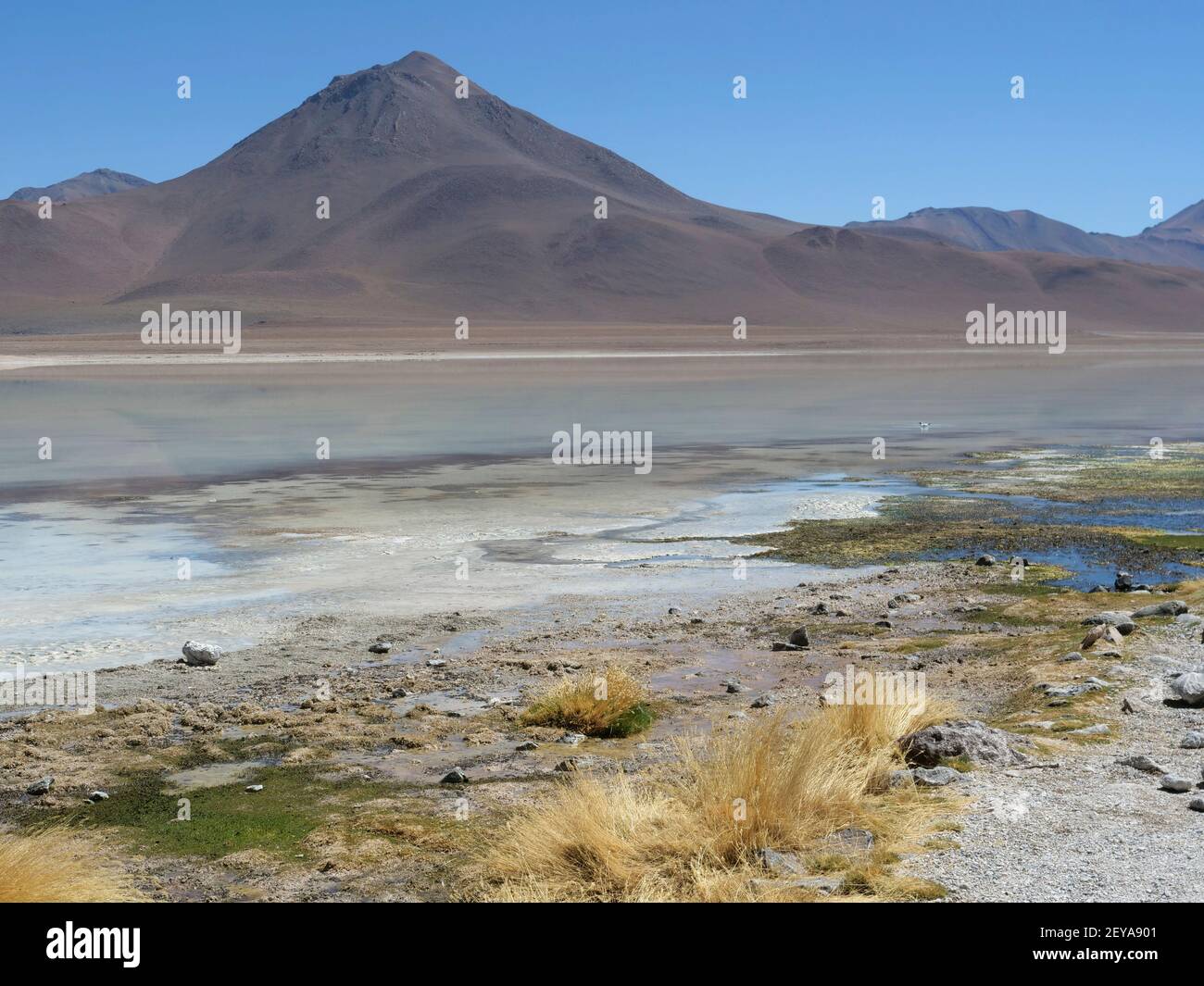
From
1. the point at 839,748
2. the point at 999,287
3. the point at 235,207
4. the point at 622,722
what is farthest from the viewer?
the point at 235,207

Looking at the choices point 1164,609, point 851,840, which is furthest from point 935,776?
point 1164,609

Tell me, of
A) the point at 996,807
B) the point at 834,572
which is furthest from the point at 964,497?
the point at 996,807

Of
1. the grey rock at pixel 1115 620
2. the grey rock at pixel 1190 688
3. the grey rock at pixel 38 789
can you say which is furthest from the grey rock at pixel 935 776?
the grey rock at pixel 38 789

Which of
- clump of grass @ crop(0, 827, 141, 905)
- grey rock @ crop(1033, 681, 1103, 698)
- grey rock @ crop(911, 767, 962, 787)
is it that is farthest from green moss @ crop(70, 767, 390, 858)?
grey rock @ crop(1033, 681, 1103, 698)

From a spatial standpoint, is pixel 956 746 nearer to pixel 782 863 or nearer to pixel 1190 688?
pixel 782 863

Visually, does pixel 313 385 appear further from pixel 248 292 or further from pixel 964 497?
pixel 248 292

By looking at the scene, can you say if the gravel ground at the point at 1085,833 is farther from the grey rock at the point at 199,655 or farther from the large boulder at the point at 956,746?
the grey rock at the point at 199,655

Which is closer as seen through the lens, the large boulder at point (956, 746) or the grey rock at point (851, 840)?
the grey rock at point (851, 840)
